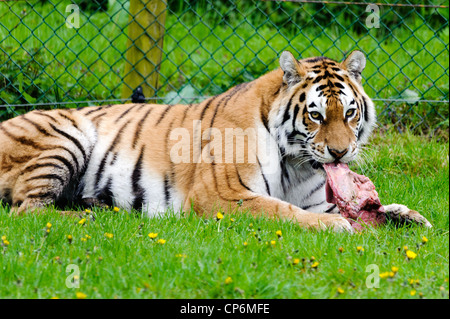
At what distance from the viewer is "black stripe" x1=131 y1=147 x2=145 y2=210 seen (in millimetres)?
4961

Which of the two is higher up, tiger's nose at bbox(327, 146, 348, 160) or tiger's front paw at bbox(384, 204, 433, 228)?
tiger's nose at bbox(327, 146, 348, 160)

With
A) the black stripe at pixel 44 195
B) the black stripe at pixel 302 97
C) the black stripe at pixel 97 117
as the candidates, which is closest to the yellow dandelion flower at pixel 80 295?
the black stripe at pixel 44 195

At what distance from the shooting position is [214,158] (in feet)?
15.6

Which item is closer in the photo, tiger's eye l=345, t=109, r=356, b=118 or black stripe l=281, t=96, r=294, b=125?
tiger's eye l=345, t=109, r=356, b=118

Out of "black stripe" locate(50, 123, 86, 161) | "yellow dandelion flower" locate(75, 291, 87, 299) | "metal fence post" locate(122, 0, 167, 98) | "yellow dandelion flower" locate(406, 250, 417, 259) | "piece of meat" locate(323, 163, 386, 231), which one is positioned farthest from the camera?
"metal fence post" locate(122, 0, 167, 98)

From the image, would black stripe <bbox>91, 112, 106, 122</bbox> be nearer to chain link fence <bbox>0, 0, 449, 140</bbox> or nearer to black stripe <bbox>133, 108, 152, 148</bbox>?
black stripe <bbox>133, 108, 152, 148</bbox>

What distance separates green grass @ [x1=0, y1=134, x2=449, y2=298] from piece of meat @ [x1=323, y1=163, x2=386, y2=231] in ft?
0.43

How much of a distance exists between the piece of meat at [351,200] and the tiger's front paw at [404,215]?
8 cm

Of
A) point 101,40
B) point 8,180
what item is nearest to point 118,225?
point 8,180

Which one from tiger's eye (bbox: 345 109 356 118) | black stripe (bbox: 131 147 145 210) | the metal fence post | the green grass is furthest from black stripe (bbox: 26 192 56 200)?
tiger's eye (bbox: 345 109 356 118)

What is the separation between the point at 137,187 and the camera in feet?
16.4

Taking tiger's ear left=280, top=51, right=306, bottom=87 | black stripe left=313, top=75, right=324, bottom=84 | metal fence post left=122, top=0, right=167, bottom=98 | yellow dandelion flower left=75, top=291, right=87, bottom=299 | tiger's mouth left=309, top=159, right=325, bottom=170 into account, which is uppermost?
metal fence post left=122, top=0, right=167, bottom=98

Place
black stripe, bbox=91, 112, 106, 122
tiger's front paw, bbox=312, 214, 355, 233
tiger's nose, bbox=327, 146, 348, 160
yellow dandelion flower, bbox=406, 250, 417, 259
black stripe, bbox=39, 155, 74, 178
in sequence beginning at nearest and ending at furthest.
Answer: yellow dandelion flower, bbox=406, 250, 417, 259, tiger's front paw, bbox=312, 214, 355, 233, tiger's nose, bbox=327, 146, 348, 160, black stripe, bbox=39, 155, 74, 178, black stripe, bbox=91, 112, 106, 122
